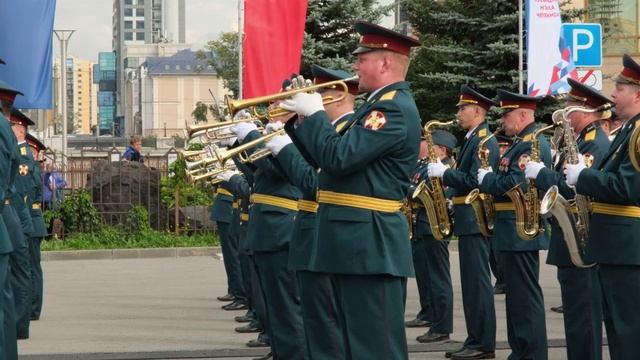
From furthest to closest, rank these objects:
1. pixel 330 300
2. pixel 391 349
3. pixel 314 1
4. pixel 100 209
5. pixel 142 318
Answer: pixel 314 1, pixel 100 209, pixel 142 318, pixel 330 300, pixel 391 349

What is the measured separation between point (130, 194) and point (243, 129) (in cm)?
1556

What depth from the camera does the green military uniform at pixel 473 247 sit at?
10.3m

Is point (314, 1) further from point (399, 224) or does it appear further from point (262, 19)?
point (399, 224)

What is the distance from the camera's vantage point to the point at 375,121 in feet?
21.3

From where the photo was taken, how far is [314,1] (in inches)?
989

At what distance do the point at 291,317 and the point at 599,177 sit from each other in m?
2.77

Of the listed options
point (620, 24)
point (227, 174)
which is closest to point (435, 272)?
point (227, 174)

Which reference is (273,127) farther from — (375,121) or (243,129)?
(375,121)

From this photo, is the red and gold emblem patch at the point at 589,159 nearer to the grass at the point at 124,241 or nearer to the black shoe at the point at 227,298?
the black shoe at the point at 227,298

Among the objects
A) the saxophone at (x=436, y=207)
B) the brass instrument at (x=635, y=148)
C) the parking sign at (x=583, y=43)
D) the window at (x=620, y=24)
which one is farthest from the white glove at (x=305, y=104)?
the window at (x=620, y=24)

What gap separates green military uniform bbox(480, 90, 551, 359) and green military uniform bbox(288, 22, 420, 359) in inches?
120

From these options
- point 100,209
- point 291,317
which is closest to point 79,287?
point 100,209

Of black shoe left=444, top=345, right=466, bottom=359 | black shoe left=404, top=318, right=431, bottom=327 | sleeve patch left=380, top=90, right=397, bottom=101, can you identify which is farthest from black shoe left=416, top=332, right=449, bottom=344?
sleeve patch left=380, top=90, right=397, bottom=101

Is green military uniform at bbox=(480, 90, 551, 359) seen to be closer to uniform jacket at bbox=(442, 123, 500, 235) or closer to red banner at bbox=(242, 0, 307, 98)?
Answer: uniform jacket at bbox=(442, 123, 500, 235)
